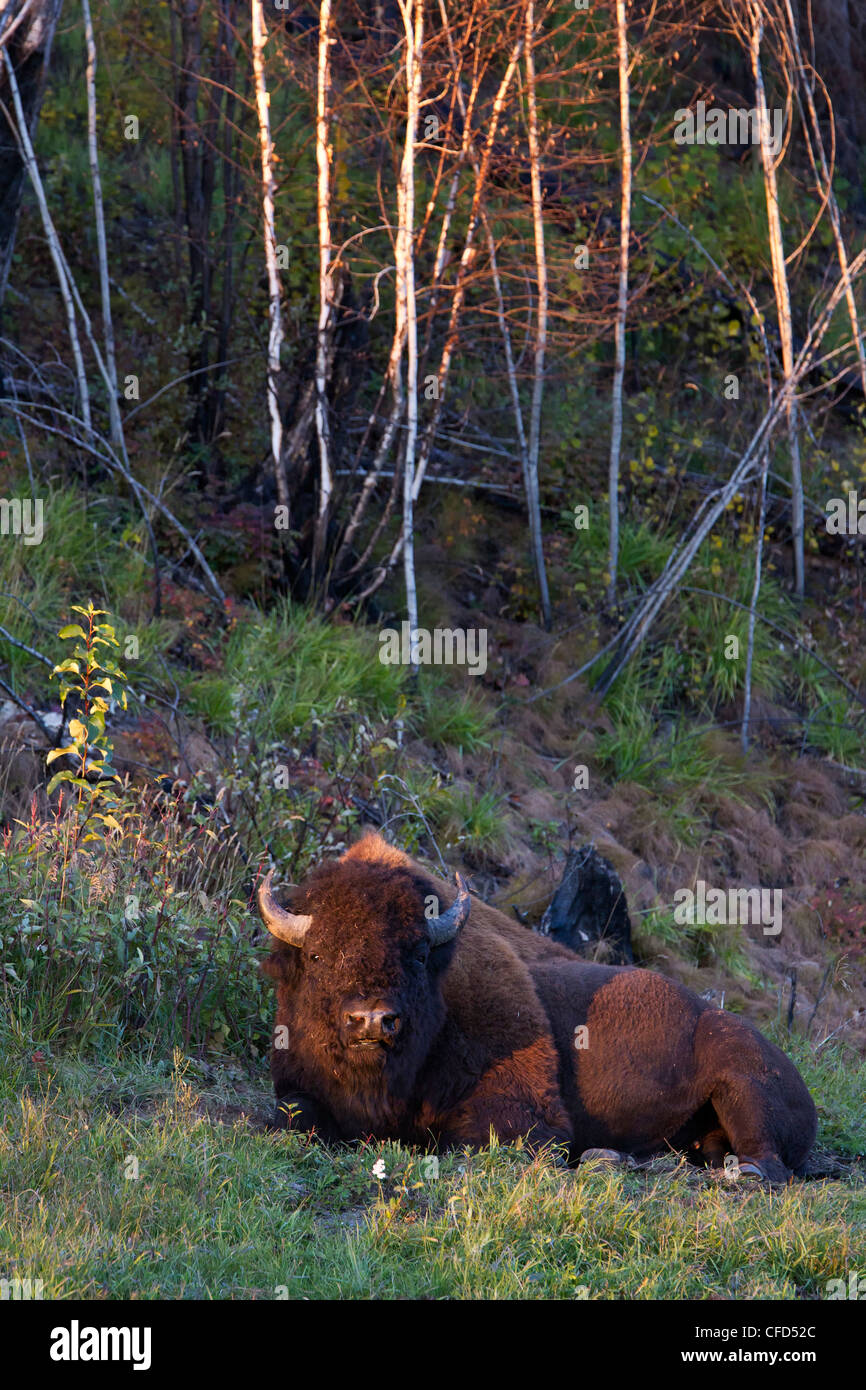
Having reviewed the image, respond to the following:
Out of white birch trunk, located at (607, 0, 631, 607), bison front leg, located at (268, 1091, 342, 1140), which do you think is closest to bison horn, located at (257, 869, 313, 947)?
bison front leg, located at (268, 1091, 342, 1140)

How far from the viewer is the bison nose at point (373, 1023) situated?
5.45 meters

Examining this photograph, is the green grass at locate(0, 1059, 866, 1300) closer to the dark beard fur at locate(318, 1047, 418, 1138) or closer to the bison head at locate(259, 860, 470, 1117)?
the dark beard fur at locate(318, 1047, 418, 1138)

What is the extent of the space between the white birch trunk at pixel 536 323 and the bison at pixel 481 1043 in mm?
6579

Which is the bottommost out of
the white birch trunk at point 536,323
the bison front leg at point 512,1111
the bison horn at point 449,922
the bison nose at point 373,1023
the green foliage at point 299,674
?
the bison front leg at point 512,1111

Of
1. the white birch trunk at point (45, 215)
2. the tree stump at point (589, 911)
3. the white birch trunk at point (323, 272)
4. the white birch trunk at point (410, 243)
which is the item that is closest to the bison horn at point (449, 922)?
the tree stump at point (589, 911)

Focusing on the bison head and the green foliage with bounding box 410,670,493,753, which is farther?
the green foliage with bounding box 410,670,493,753

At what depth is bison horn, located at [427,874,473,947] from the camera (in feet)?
18.9

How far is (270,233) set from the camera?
1128cm

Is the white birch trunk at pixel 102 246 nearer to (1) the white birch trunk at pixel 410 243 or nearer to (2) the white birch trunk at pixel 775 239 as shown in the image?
(1) the white birch trunk at pixel 410 243

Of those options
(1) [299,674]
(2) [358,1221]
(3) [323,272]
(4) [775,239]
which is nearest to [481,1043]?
(2) [358,1221]

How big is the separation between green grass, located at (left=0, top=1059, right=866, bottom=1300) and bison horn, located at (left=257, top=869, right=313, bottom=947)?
0.76 metres

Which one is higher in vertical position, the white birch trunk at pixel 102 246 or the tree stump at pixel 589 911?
the white birch trunk at pixel 102 246

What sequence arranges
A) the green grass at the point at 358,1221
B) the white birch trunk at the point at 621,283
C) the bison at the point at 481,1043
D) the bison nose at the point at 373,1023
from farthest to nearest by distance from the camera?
the white birch trunk at the point at 621,283
the bison at the point at 481,1043
the bison nose at the point at 373,1023
the green grass at the point at 358,1221

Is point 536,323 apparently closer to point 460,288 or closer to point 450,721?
point 460,288
